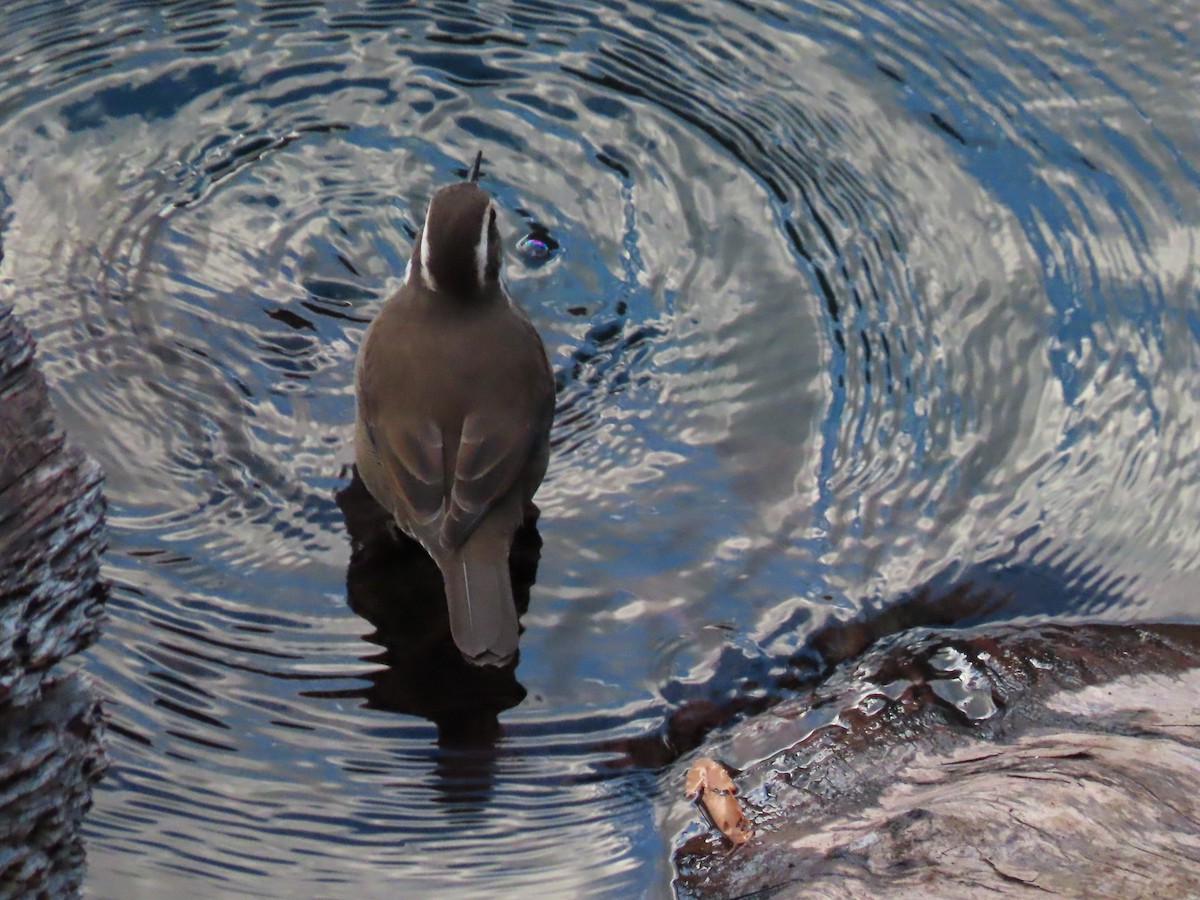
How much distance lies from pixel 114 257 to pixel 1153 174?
4512mm

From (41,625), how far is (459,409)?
2.25 m

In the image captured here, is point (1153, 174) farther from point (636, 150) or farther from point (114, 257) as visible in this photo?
point (114, 257)

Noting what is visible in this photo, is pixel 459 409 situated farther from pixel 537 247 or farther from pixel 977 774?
pixel 977 774

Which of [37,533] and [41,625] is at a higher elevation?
[37,533]

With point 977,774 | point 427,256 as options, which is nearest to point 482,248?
point 427,256

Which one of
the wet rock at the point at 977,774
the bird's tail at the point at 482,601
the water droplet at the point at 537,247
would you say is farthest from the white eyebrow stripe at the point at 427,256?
the wet rock at the point at 977,774

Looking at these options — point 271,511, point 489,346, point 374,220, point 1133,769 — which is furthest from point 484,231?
point 1133,769

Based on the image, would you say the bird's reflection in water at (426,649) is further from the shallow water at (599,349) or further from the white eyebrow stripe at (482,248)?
the white eyebrow stripe at (482,248)

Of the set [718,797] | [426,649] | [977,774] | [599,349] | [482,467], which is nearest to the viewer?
[977,774]

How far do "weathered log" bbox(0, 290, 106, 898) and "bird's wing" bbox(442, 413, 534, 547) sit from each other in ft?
5.45

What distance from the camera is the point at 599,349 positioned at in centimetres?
617

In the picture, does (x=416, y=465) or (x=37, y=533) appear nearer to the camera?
(x=37, y=533)

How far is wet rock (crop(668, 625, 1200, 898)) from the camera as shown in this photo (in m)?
3.61

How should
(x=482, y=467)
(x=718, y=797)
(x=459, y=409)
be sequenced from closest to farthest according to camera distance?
(x=718, y=797) < (x=482, y=467) < (x=459, y=409)
